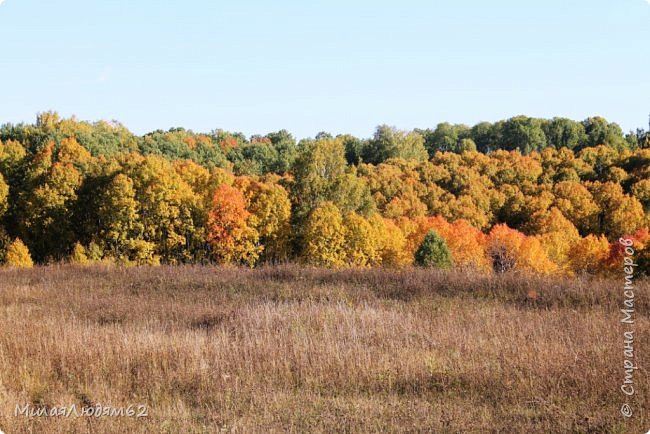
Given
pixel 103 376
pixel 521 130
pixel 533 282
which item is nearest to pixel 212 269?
pixel 533 282

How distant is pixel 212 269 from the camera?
18.9 metres

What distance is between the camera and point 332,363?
8578 mm

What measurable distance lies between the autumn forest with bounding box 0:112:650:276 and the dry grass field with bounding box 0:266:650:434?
25.9 ft

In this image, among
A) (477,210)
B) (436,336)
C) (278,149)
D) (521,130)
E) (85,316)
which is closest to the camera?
(436,336)

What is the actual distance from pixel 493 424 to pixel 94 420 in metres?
4.44

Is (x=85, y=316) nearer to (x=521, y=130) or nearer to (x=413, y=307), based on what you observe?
(x=413, y=307)

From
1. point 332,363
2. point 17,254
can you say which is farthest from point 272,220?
point 332,363

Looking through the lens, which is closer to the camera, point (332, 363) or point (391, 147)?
point (332, 363)

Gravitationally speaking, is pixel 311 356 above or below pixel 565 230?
above

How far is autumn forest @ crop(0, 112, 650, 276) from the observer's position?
51812 mm

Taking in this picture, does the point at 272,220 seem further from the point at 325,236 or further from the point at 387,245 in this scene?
the point at 387,245
